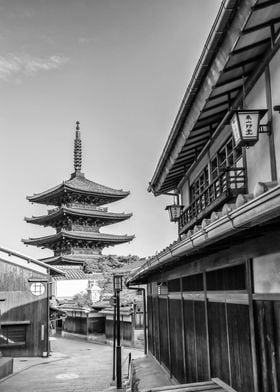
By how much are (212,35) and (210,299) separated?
175 inches

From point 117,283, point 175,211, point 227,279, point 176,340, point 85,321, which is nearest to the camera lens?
point 227,279

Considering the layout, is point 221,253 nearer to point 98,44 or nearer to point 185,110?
point 185,110

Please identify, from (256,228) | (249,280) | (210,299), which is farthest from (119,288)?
(256,228)

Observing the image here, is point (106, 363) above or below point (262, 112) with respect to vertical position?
below

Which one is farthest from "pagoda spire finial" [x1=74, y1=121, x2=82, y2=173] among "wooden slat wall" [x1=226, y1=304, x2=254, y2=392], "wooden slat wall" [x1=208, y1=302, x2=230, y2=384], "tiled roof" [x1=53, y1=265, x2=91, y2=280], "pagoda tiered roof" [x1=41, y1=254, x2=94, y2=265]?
"wooden slat wall" [x1=226, y1=304, x2=254, y2=392]

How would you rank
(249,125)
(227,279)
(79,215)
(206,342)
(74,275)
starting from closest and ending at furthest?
(249,125) < (227,279) < (206,342) < (74,275) < (79,215)

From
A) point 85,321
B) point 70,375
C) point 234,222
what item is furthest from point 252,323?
point 85,321

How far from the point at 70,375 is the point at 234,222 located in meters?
17.0

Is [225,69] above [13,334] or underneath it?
above

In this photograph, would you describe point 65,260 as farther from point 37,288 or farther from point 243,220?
point 243,220

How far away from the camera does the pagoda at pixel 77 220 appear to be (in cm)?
4759

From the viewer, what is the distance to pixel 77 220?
5003 centimetres

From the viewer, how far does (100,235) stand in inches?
1972

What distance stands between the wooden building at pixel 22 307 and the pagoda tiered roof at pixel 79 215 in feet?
68.8
